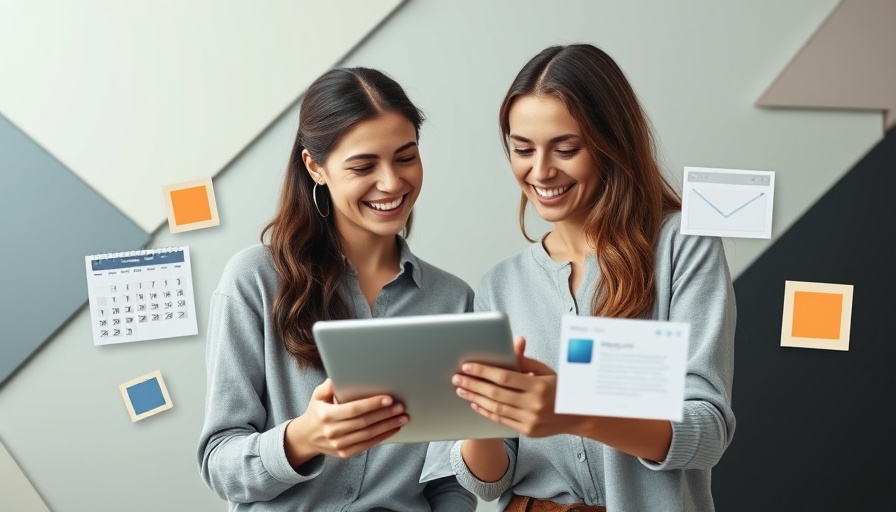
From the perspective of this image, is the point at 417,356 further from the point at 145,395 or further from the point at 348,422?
the point at 145,395

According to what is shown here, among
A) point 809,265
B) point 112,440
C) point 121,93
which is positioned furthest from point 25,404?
point 809,265

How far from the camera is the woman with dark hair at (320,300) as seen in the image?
5.27 feet

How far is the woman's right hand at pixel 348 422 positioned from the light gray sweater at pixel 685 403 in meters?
0.31

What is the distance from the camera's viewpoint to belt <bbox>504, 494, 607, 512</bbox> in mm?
1510

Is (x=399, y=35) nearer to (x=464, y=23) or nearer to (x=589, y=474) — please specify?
(x=464, y=23)

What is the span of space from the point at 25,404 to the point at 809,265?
232 centimetres

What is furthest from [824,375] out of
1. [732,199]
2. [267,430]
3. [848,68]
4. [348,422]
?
[348,422]

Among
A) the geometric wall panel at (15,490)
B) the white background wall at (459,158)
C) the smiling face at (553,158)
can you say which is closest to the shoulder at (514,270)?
the smiling face at (553,158)

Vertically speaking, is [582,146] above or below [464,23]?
below

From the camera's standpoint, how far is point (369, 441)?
51.8 inches

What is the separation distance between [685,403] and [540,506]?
1.04 ft

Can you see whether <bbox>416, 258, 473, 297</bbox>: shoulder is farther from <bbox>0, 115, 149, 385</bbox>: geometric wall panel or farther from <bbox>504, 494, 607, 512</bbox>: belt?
<bbox>0, 115, 149, 385</bbox>: geometric wall panel

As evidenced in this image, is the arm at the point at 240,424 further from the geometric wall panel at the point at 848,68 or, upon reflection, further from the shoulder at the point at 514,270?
the geometric wall panel at the point at 848,68

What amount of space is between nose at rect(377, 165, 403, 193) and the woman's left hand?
52 cm
